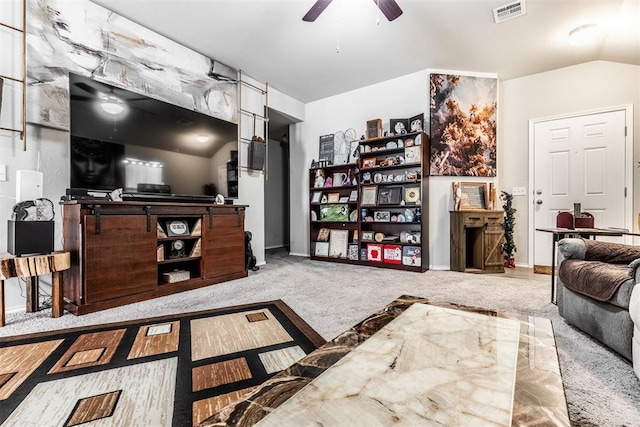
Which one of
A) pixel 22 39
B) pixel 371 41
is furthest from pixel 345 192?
pixel 22 39

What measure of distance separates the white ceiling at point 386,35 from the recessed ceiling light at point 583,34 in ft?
0.22

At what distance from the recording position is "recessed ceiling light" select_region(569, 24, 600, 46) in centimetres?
303

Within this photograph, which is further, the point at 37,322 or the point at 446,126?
the point at 446,126

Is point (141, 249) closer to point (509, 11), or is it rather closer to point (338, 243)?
point (338, 243)

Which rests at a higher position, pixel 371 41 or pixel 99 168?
pixel 371 41

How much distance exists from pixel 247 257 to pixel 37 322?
2061 mm

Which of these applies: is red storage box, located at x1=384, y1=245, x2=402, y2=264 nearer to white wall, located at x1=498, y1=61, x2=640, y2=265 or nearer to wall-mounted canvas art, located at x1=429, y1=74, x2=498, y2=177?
wall-mounted canvas art, located at x1=429, y1=74, x2=498, y2=177

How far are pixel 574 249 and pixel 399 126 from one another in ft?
8.77

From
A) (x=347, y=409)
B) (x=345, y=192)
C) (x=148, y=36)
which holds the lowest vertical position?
(x=347, y=409)

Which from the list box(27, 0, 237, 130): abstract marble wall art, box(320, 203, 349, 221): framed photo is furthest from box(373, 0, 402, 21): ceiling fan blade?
box(320, 203, 349, 221): framed photo

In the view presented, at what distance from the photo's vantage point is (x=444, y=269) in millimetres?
3980

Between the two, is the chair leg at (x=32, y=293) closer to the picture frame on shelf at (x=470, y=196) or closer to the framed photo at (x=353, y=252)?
the framed photo at (x=353, y=252)

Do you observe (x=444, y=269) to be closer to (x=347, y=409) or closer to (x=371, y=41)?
(x=371, y=41)

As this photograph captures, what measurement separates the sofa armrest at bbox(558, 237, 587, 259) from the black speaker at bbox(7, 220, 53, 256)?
12.2ft
